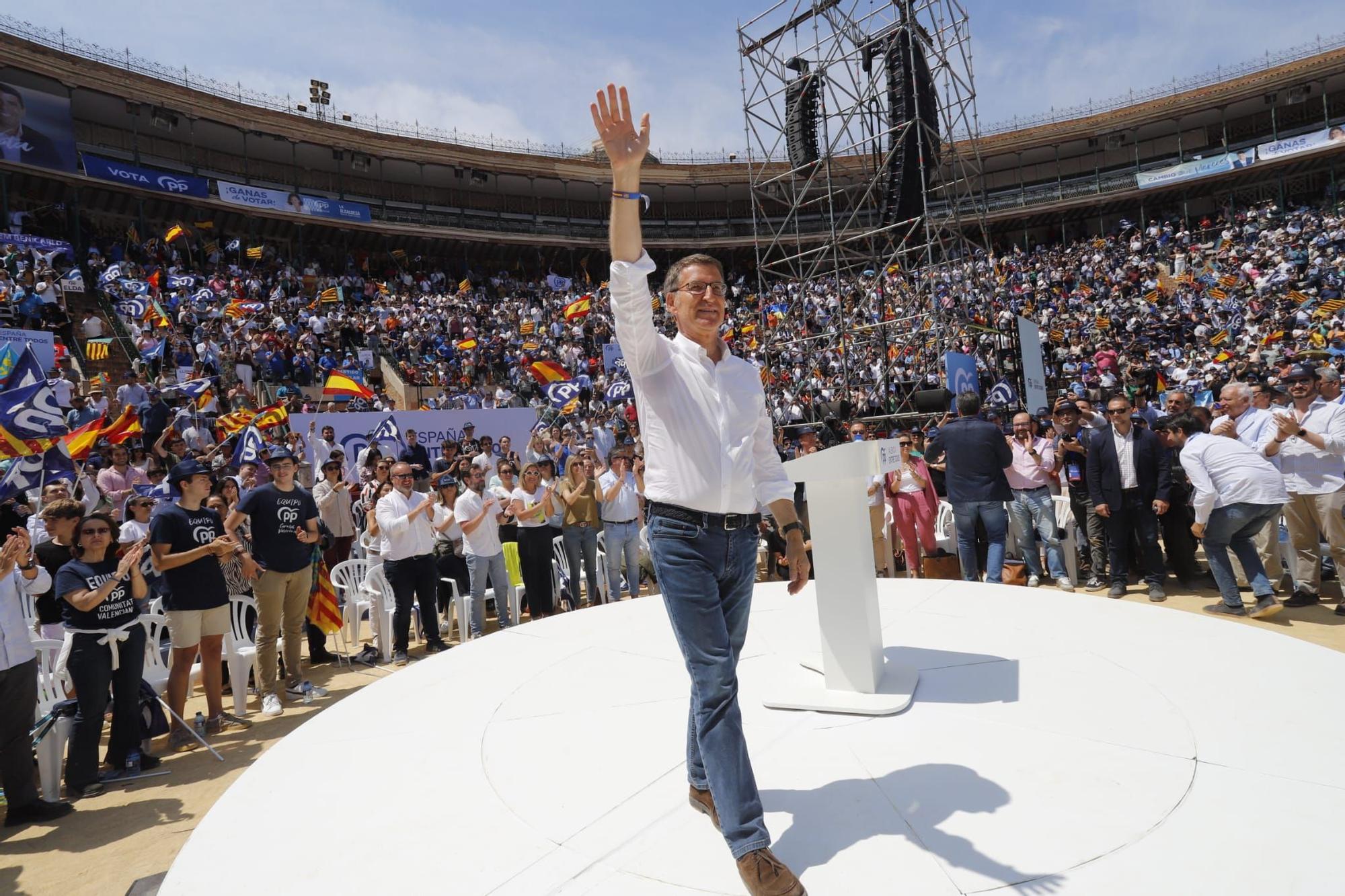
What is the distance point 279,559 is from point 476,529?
6.40ft

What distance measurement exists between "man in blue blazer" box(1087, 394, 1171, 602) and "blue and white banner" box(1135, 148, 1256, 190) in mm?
27310

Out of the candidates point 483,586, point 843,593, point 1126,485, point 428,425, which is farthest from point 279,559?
point 428,425

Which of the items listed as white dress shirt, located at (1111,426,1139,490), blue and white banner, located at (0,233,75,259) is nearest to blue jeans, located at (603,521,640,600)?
white dress shirt, located at (1111,426,1139,490)

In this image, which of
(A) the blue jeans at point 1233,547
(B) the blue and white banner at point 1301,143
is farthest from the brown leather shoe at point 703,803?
(B) the blue and white banner at point 1301,143

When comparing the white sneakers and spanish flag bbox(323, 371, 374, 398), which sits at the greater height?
spanish flag bbox(323, 371, 374, 398)

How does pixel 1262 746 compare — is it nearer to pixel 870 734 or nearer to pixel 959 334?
pixel 870 734

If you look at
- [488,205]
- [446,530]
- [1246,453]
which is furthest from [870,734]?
[488,205]

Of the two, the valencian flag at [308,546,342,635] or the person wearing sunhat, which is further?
the valencian flag at [308,546,342,635]

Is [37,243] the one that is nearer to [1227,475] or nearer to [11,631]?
[11,631]

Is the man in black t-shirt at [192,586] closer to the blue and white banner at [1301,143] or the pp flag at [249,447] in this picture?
the pp flag at [249,447]

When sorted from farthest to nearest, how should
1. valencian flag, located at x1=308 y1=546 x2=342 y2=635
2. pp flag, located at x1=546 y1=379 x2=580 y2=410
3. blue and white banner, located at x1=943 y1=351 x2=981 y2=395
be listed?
pp flag, located at x1=546 y1=379 x2=580 y2=410, blue and white banner, located at x1=943 y1=351 x2=981 y2=395, valencian flag, located at x1=308 y1=546 x2=342 y2=635

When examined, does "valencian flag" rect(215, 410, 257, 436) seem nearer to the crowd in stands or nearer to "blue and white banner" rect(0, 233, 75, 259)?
the crowd in stands

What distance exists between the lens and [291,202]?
24.6 metres

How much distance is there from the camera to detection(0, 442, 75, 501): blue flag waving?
5508 millimetres
